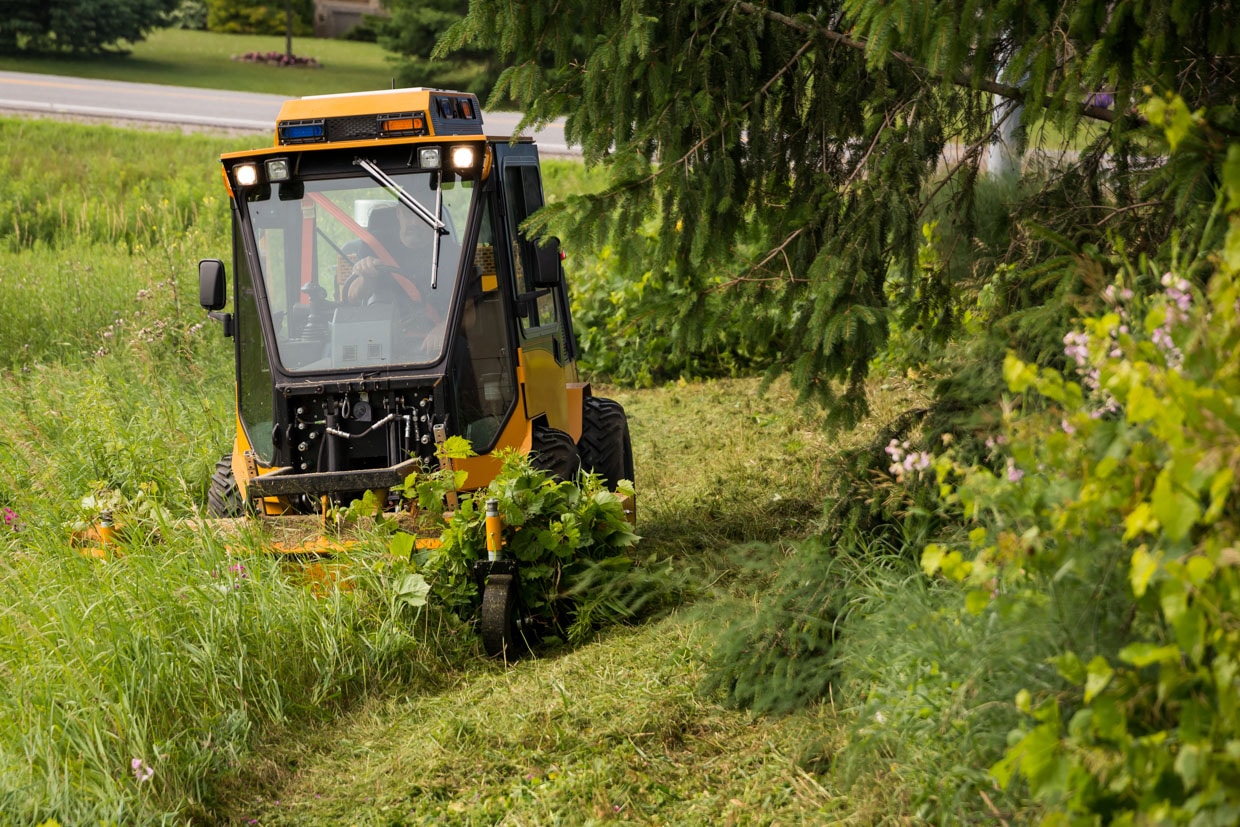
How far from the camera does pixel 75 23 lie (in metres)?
30.5

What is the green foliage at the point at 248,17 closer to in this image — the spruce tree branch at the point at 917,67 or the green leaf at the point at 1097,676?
the spruce tree branch at the point at 917,67

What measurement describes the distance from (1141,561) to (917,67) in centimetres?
279

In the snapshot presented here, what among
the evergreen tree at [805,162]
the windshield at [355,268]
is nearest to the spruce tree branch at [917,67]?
the evergreen tree at [805,162]

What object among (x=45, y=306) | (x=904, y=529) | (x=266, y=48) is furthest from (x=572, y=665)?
(x=266, y=48)

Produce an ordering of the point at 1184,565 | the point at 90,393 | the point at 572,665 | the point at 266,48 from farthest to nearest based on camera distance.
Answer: the point at 266,48 < the point at 90,393 < the point at 572,665 < the point at 1184,565

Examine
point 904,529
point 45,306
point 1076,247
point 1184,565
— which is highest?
point 1076,247

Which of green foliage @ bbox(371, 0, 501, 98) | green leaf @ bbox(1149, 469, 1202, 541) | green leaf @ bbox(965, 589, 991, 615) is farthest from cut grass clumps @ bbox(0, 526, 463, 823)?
green foliage @ bbox(371, 0, 501, 98)

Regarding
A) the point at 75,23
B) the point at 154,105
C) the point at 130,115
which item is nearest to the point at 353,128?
the point at 130,115

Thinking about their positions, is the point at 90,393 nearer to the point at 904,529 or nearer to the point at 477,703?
the point at 477,703

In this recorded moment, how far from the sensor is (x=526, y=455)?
5.90m

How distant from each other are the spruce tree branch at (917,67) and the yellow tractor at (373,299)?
1627 millimetres

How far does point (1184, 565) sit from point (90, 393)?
22.5 feet

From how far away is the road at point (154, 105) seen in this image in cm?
2123

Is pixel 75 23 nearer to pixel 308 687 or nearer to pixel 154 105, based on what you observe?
pixel 154 105
